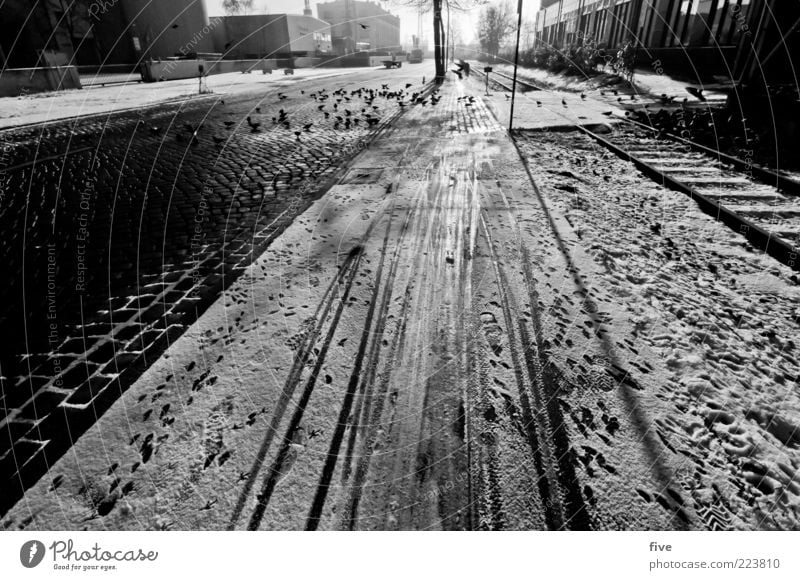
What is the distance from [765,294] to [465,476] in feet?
11.9

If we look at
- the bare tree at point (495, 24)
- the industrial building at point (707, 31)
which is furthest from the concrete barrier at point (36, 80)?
the bare tree at point (495, 24)

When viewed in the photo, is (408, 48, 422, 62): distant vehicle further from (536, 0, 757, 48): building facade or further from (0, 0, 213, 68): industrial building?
(536, 0, 757, 48): building facade

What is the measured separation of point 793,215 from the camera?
555cm

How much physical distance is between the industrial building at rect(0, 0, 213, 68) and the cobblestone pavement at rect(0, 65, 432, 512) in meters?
19.8

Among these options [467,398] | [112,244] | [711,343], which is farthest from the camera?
[112,244]

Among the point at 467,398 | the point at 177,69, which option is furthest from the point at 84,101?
the point at 467,398

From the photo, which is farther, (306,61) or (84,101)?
(306,61)

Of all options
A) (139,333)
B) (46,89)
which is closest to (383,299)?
(139,333)

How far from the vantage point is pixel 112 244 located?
16.7ft

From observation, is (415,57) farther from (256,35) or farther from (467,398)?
(467,398)

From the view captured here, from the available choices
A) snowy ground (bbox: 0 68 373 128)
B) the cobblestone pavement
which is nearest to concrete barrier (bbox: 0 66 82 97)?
snowy ground (bbox: 0 68 373 128)

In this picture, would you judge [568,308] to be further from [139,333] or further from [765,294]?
[139,333]

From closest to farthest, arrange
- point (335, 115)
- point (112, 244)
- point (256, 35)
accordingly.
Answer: point (112, 244) → point (335, 115) → point (256, 35)
